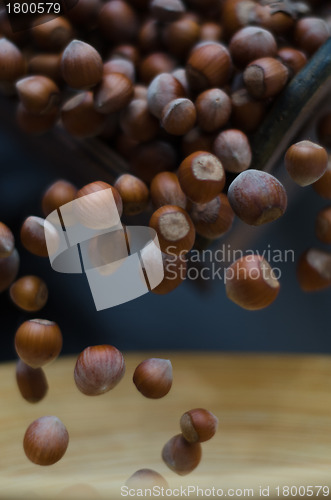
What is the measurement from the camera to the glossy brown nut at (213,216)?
0.49 meters

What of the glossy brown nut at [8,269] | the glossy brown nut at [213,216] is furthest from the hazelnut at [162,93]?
the glossy brown nut at [8,269]

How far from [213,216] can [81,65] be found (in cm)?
20

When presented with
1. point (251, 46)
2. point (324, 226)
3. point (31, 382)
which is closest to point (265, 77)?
point (251, 46)

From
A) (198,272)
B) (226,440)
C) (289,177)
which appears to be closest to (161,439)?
(226,440)

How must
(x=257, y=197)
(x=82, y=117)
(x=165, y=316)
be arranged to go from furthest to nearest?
(x=165, y=316) < (x=82, y=117) < (x=257, y=197)

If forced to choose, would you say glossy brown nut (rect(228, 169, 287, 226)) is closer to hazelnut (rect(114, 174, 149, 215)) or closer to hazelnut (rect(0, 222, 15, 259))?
hazelnut (rect(114, 174, 149, 215))

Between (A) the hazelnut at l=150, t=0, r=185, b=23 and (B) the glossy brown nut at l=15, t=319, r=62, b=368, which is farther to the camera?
(A) the hazelnut at l=150, t=0, r=185, b=23

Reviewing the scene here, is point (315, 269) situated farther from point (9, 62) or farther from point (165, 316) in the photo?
point (9, 62)

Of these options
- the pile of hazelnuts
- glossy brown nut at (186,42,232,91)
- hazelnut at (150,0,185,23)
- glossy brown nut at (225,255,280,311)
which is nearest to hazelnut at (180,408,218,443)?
the pile of hazelnuts

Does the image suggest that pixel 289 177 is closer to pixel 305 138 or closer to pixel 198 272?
pixel 305 138

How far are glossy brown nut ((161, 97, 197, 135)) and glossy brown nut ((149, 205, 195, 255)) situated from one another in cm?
8

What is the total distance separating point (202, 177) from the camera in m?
0.46

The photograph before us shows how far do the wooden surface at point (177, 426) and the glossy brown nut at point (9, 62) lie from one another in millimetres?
314

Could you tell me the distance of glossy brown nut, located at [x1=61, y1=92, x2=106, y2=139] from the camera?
0.55 meters
